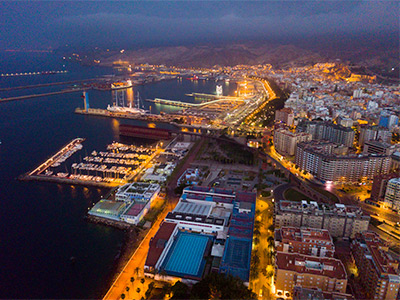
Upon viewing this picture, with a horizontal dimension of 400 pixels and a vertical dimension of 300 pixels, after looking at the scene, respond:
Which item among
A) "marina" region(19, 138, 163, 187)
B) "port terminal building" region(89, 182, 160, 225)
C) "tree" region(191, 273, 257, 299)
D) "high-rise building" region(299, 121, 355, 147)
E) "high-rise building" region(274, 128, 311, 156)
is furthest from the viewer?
"high-rise building" region(299, 121, 355, 147)

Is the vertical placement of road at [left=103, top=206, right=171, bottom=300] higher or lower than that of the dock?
lower

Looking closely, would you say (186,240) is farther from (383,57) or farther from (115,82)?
(383,57)

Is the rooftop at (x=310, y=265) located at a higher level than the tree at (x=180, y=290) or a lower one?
higher

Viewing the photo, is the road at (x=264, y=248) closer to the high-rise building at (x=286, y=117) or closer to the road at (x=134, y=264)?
the road at (x=134, y=264)

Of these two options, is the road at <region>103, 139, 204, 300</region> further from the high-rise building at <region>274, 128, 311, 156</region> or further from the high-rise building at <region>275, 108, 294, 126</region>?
the high-rise building at <region>275, 108, 294, 126</region>

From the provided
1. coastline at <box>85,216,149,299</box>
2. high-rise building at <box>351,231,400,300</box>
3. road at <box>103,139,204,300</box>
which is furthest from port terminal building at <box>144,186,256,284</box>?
high-rise building at <box>351,231,400,300</box>

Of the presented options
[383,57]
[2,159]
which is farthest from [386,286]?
[383,57]

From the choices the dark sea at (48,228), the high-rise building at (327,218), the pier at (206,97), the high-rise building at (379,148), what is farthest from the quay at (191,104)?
the high-rise building at (327,218)
